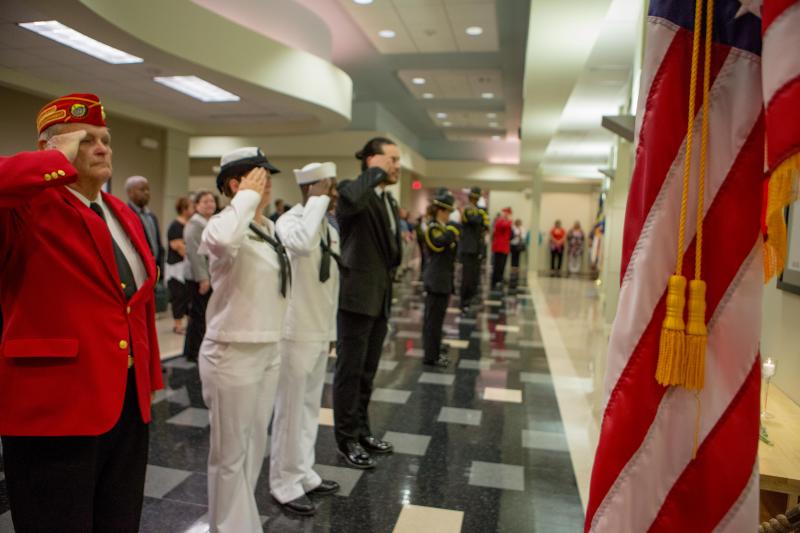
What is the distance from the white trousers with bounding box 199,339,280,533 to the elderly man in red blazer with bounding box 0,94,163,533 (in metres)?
0.53

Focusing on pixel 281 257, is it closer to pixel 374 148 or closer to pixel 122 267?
pixel 122 267

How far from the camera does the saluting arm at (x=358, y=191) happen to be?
279 centimetres

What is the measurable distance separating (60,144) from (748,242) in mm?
1590

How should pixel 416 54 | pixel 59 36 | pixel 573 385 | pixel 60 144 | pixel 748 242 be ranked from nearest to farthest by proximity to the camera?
1. pixel 748 242
2. pixel 60 144
3. pixel 573 385
4. pixel 59 36
5. pixel 416 54

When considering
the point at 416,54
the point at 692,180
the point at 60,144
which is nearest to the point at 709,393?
the point at 692,180

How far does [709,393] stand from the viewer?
1.03 meters

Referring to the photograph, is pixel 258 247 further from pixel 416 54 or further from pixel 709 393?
pixel 416 54

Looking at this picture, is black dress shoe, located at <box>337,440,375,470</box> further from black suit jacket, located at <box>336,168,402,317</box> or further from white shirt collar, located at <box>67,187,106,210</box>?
white shirt collar, located at <box>67,187,106,210</box>

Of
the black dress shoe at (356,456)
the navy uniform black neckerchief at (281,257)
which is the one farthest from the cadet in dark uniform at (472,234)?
the navy uniform black neckerchief at (281,257)

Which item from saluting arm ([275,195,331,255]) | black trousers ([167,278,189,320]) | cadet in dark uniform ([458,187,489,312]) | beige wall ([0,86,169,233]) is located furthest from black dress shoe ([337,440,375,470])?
beige wall ([0,86,169,233])

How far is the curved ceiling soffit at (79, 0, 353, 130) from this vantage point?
5.29 meters

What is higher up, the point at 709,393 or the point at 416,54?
the point at 416,54

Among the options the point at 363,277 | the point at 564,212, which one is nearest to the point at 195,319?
the point at 363,277

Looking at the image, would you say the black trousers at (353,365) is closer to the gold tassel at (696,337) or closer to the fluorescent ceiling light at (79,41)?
the gold tassel at (696,337)
